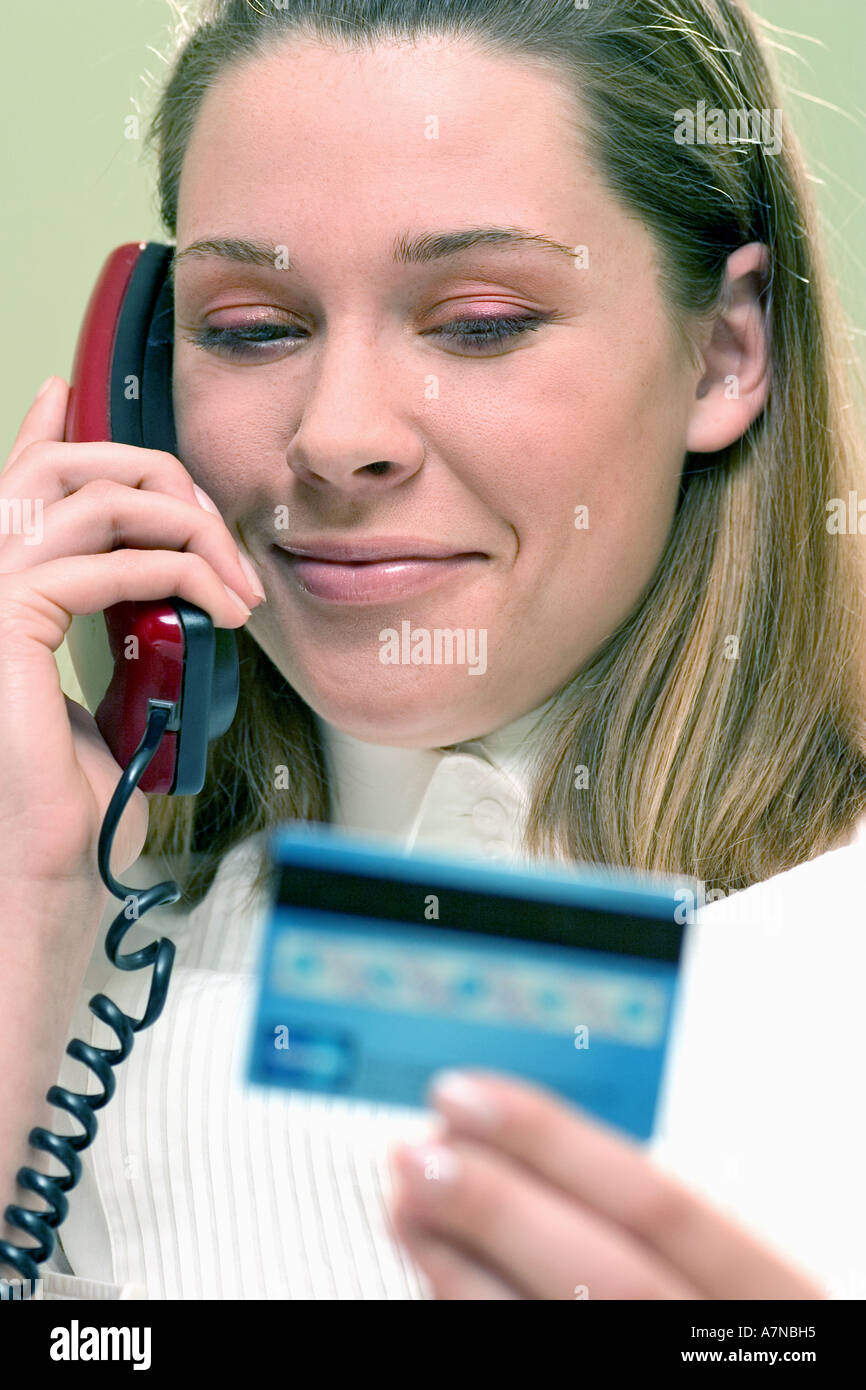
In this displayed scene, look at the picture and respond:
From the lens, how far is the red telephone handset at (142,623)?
955 mm

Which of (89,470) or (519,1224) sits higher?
(89,470)

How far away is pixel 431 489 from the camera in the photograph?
97 centimetres

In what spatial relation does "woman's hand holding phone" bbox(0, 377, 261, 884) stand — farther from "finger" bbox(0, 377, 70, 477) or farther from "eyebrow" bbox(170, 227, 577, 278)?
"eyebrow" bbox(170, 227, 577, 278)

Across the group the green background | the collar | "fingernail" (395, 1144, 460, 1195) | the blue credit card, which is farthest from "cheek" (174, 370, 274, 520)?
"fingernail" (395, 1144, 460, 1195)

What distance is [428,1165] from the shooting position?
1.57ft

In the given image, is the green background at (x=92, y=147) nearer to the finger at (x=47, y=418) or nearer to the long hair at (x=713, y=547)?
the long hair at (x=713, y=547)

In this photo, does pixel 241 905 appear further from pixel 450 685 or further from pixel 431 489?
pixel 431 489

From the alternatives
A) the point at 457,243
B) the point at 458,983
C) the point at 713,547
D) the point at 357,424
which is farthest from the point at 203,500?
the point at 458,983

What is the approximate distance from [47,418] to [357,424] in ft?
1.13


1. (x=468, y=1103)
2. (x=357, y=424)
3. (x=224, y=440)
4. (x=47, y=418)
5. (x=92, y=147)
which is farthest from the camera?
(x=92, y=147)

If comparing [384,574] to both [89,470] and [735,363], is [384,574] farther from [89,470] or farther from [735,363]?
[735,363]

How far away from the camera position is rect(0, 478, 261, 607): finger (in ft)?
3.20

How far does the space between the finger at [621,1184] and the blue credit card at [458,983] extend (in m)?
0.02

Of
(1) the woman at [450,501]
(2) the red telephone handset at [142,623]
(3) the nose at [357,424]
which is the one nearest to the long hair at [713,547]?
(1) the woman at [450,501]
